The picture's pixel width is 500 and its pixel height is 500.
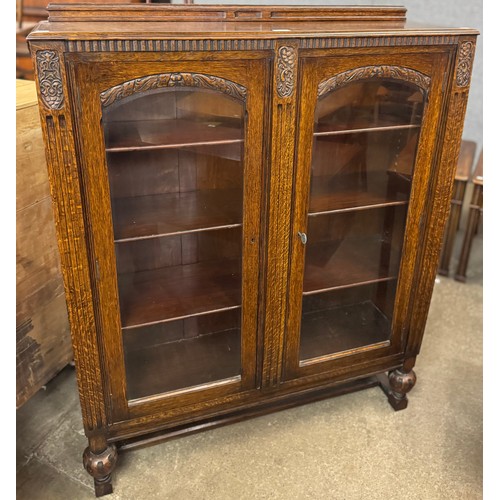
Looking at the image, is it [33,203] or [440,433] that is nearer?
[33,203]

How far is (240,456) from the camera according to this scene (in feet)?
4.85

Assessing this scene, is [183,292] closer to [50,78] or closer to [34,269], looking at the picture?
[34,269]

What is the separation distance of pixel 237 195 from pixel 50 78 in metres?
0.45

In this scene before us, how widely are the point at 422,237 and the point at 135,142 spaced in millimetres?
772

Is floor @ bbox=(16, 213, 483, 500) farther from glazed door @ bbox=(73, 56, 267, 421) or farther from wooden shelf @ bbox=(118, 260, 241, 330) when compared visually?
wooden shelf @ bbox=(118, 260, 241, 330)

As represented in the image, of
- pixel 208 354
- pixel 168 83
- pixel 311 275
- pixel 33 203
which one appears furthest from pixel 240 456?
pixel 168 83

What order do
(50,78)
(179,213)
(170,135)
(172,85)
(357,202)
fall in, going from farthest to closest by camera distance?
(357,202), (179,213), (170,135), (172,85), (50,78)

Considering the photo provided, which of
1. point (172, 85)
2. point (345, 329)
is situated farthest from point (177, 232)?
point (345, 329)

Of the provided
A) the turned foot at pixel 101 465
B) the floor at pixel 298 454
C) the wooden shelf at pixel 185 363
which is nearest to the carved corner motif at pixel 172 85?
the wooden shelf at pixel 185 363

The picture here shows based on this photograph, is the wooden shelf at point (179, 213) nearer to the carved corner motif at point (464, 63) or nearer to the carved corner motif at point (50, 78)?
the carved corner motif at point (50, 78)

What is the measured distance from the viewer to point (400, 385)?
160 centimetres

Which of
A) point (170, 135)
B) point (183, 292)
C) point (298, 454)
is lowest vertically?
point (298, 454)

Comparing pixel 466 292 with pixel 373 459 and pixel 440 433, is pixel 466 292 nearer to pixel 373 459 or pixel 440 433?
pixel 440 433

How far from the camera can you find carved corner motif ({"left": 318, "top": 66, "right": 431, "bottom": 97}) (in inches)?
45.4
